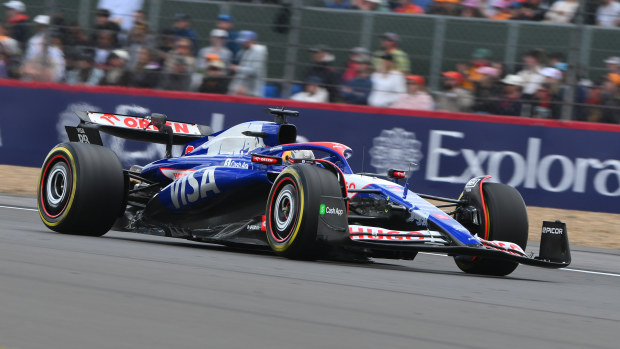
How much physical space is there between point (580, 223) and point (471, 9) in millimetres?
3345

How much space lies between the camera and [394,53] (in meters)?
13.8

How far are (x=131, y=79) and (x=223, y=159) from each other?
6.80 meters

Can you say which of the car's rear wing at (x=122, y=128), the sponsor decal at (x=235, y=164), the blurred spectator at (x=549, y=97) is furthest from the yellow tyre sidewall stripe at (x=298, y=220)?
the blurred spectator at (x=549, y=97)

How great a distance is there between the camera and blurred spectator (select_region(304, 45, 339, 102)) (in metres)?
14.1

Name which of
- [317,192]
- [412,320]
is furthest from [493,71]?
[412,320]

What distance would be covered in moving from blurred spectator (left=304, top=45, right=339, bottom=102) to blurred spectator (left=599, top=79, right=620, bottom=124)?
3.56 metres

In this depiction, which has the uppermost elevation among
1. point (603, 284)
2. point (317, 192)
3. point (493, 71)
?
point (493, 71)

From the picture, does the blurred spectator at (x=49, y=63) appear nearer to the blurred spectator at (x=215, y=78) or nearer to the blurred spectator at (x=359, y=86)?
the blurred spectator at (x=215, y=78)

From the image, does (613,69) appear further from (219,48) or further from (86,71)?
(86,71)

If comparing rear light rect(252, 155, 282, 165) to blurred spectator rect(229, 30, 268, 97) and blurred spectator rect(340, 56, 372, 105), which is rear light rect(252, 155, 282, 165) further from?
blurred spectator rect(229, 30, 268, 97)

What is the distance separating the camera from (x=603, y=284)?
7.98 m

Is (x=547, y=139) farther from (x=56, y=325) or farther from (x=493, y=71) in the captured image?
(x=56, y=325)

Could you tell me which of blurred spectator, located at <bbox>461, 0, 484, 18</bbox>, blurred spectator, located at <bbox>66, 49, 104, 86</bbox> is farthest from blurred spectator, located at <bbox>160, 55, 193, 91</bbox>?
blurred spectator, located at <bbox>461, 0, 484, 18</bbox>

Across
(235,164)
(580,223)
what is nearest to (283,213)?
(235,164)
